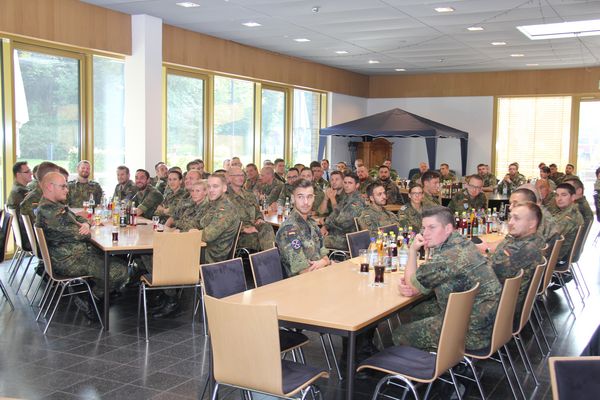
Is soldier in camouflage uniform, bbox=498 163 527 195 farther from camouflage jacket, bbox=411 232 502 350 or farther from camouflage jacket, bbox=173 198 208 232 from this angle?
camouflage jacket, bbox=411 232 502 350

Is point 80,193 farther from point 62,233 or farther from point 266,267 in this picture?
point 266,267

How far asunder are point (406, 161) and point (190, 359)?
1445 cm

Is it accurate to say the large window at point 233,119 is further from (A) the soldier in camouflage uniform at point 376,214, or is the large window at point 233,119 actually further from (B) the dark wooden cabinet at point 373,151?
(A) the soldier in camouflage uniform at point 376,214

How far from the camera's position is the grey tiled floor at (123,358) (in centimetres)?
447

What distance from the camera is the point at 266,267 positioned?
4559 millimetres

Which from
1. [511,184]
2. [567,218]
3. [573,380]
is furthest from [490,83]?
[573,380]

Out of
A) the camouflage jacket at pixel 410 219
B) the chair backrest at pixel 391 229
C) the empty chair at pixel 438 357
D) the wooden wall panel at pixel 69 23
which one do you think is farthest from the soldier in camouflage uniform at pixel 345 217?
the wooden wall panel at pixel 69 23

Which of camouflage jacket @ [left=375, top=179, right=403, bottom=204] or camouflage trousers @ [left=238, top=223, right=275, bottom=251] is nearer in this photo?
camouflage trousers @ [left=238, top=223, right=275, bottom=251]

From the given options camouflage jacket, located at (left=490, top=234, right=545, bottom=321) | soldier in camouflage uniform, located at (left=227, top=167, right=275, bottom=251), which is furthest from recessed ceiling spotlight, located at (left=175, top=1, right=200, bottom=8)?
camouflage jacket, located at (left=490, top=234, right=545, bottom=321)

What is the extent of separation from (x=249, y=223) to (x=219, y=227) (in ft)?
5.10

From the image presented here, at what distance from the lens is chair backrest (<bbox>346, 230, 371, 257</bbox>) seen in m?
5.77

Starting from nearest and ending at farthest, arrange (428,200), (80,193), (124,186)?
(428,200)
(80,193)
(124,186)

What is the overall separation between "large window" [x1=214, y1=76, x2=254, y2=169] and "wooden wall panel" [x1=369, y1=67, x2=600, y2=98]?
584 centimetres

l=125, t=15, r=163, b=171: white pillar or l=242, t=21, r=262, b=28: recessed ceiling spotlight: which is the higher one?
l=242, t=21, r=262, b=28: recessed ceiling spotlight
